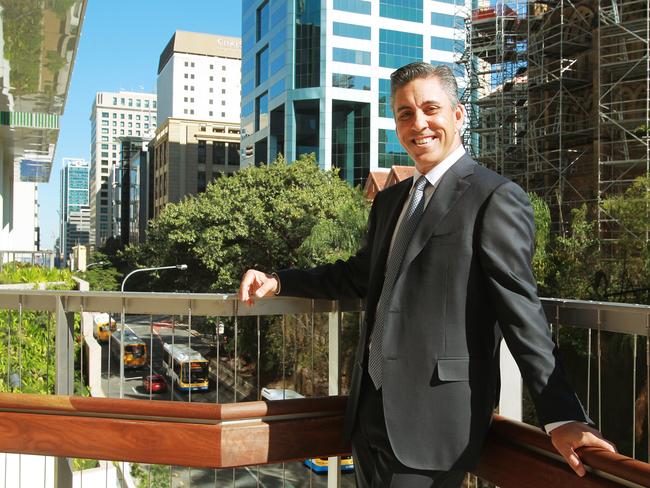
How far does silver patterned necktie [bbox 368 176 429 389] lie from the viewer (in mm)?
1896

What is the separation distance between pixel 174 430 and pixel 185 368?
1204 mm

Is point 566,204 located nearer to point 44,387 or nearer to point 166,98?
point 44,387

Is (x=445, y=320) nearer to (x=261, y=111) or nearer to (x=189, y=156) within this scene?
(x=261, y=111)

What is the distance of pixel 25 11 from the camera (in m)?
8.62

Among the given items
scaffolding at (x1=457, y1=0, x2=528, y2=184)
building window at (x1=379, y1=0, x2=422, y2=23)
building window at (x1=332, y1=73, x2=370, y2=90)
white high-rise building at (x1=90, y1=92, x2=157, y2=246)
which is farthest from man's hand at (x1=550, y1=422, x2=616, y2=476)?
white high-rise building at (x1=90, y1=92, x2=157, y2=246)

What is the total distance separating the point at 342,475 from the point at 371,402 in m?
0.92

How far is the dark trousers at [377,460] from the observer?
1.77 m

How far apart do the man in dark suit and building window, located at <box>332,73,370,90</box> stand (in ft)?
160

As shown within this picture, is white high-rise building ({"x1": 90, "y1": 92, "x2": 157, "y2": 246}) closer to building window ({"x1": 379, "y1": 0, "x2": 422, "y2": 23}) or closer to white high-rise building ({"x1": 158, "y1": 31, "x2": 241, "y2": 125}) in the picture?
white high-rise building ({"x1": 158, "y1": 31, "x2": 241, "y2": 125})

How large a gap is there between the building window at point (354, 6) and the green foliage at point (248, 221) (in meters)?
24.6

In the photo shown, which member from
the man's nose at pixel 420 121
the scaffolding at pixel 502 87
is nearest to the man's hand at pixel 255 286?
the man's nose at pixel 420 121

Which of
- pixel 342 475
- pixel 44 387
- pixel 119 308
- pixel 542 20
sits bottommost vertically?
pixel 44 387

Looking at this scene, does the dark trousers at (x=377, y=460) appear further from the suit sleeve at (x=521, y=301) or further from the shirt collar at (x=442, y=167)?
the shirt collar at (x=442, y=167)

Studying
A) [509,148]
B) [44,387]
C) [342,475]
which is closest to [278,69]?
[509,148]
